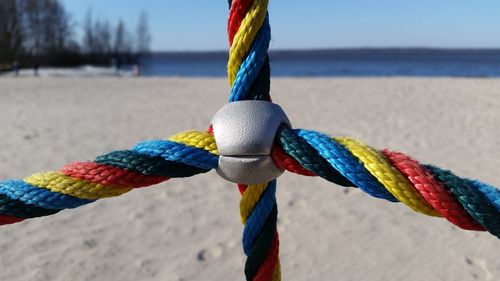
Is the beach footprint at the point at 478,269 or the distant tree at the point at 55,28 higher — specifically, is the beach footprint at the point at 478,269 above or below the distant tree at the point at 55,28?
above

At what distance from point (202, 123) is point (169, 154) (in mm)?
6362

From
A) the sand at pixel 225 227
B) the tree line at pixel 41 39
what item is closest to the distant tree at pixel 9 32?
the tree line at pixel 41 39

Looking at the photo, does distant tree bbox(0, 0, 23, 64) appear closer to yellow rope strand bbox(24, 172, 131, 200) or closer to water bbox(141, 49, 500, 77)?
water bbox(141, 49, 500, 77)

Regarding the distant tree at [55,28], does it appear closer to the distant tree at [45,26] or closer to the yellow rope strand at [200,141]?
the distant tree at [45,26]

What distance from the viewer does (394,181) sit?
778 mm

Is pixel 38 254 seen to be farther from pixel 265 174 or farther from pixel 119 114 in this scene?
pixel 119 114

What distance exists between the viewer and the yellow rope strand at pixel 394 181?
777mm

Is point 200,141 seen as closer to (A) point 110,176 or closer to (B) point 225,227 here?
(A) point 110,176

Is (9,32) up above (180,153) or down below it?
below

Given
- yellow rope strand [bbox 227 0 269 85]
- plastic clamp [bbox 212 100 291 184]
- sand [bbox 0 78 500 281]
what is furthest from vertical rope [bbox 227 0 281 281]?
sand [bbox 0 78 500 281]

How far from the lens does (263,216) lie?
1.09 metres

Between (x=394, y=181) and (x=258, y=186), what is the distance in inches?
14.6

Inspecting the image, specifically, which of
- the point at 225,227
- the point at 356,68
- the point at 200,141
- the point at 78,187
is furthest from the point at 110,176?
the point at 356,68

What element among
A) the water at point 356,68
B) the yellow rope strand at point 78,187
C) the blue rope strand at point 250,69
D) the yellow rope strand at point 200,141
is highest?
the blue rope strand at point 250,69
